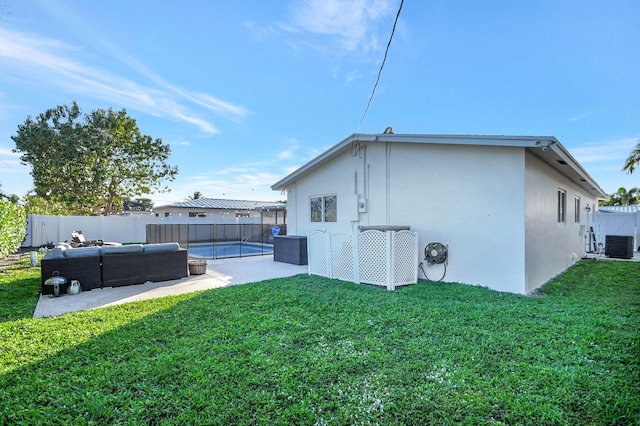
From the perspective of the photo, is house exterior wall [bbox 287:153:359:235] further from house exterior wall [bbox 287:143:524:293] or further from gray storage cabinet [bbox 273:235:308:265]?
gray storage cabinet [bbox 273:235:308:265]

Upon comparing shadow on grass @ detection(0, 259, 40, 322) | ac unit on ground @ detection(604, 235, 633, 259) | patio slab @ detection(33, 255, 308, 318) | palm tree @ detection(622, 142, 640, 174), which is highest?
palm tree @ detection(622, 142, 640, 174)

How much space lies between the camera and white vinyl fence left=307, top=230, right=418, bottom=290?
7.12 metres

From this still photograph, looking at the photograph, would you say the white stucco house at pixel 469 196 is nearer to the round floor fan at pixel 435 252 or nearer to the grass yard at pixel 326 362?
the round floor fan at pixel 435 252

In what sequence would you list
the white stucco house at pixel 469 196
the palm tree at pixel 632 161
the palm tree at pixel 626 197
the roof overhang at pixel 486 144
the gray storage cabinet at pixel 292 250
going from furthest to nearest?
1. the palm tree at pixel 626 197
2. the palm tree at pixel 632 161
3. the gray storage cabinet at pixel 292 250
4. the white stucco house at pixel 469 196
5. the roof overhang at pixel 486 144

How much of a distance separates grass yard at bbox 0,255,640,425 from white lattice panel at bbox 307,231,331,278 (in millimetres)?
2760

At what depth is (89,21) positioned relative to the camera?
739cm

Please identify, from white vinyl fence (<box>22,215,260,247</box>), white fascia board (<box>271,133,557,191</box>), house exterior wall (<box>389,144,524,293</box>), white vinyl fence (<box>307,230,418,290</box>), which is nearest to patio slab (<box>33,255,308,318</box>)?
white vinyl fence (<box>307,230,418,290</box>)

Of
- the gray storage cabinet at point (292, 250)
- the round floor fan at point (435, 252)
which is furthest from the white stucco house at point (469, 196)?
the gray storage cabinet at point (292, 250)

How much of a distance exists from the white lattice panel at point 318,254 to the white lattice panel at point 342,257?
0.21 m

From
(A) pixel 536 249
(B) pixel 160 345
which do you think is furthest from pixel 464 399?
(A) pixel 536 249

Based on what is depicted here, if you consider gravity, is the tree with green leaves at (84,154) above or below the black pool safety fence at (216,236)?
above

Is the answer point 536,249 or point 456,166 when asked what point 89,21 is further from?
point 536,249

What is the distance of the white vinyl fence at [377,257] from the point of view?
7.12 meters

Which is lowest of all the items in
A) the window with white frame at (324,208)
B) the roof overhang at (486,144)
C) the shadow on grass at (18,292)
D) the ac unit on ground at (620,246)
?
the shadow on grass at (18,292)
